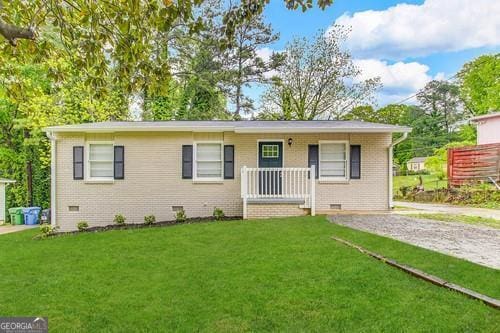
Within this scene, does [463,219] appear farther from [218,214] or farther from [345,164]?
[218,214]

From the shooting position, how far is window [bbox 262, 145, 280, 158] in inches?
458

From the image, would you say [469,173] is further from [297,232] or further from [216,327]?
[216,327]

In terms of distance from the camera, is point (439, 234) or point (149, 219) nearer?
point (439, 234)

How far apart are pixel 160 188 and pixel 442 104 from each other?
43237 millimetres

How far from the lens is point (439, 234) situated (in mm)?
7688

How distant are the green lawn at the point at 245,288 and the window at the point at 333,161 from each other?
13.4 feet

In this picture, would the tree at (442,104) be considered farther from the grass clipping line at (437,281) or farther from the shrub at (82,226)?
the grass clipping line at (437,281)

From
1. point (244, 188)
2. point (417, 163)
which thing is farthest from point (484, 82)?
point (244, 188)

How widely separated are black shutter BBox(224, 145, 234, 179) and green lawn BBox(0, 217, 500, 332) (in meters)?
4.06

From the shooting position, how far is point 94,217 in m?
11.4

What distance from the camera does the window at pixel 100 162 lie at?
37.8 ft

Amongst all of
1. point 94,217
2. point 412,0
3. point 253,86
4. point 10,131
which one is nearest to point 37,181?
point 10,131

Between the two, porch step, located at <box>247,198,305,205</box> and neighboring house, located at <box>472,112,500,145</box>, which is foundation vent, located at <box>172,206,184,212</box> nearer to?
porch step, located at <box>247,198,305,205</box>

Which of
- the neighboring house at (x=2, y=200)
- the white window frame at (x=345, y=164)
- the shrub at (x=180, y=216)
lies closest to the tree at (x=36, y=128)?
the neighboring house at (x=2, y=200)
